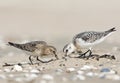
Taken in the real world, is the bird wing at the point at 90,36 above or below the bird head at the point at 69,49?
above

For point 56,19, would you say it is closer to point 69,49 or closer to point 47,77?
point 69,49

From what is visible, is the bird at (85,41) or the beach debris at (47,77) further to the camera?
the bird at (85,41)

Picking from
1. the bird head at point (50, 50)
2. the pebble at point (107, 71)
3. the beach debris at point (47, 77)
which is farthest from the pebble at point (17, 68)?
the pebble at point (107, 71)

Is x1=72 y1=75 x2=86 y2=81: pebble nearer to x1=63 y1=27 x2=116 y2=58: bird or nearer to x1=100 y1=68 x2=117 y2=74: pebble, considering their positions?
x1=100 y1=68 x2=117 y2=74: pebble

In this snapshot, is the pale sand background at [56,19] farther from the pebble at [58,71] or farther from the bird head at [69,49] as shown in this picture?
the pebble at [58,71]

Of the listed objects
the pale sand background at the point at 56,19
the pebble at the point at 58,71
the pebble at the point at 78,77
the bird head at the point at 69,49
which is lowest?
the pebble at the point at 78,77

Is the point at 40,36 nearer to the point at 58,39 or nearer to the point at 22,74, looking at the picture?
the point at 58,39

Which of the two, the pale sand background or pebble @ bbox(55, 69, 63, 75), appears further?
the pale sand background

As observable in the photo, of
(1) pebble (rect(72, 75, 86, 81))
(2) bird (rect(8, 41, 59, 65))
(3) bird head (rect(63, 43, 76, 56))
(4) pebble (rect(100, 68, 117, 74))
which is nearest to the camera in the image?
(1) pebble (rect(72, 75, 86, 81))

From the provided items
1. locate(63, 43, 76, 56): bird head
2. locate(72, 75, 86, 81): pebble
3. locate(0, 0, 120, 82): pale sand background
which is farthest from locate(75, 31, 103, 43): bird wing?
locate(72, 75, 86, 81): pebble
